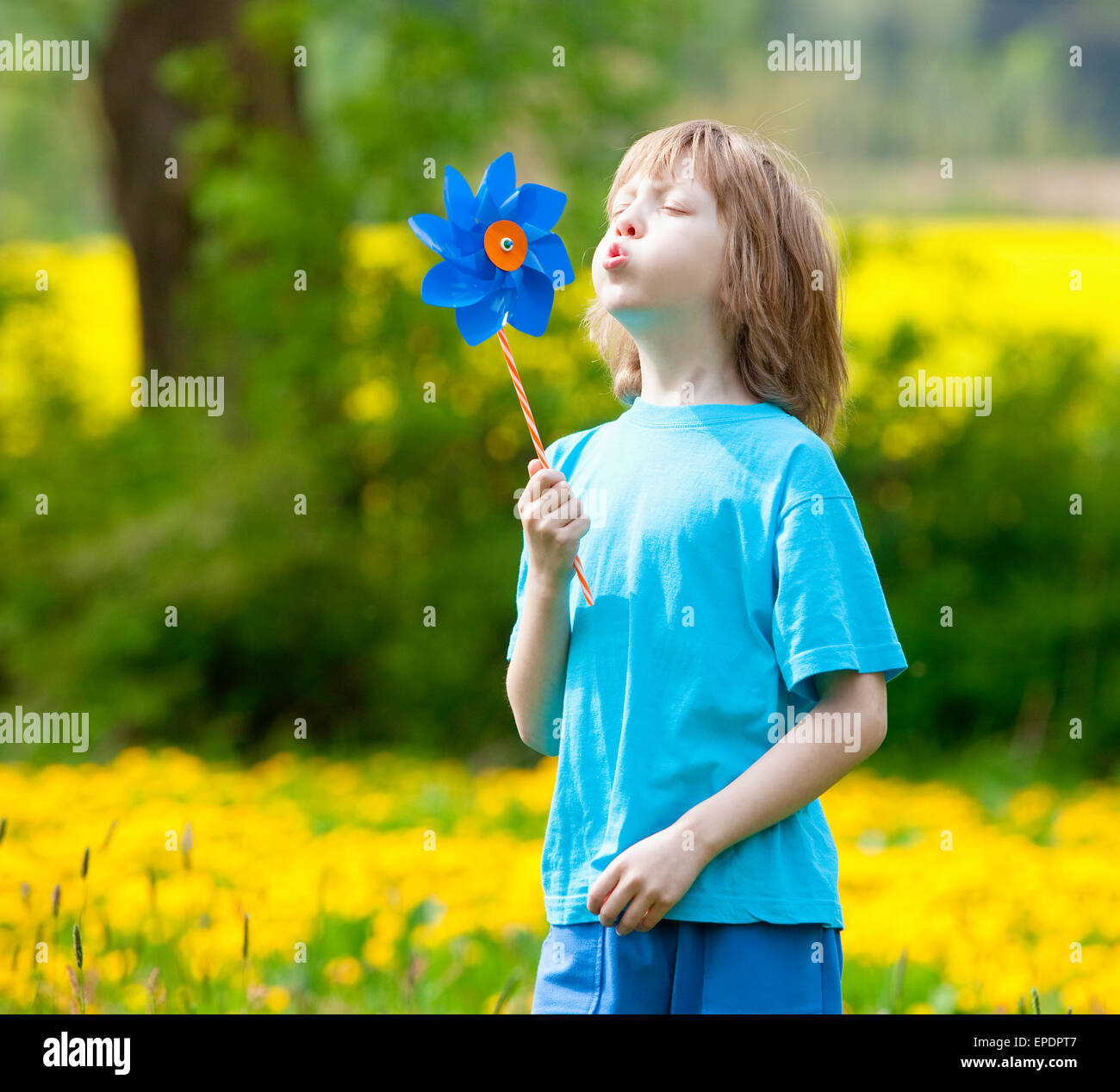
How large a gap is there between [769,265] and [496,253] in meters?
0.35

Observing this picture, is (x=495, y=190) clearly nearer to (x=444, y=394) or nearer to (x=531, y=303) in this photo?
(x=531, y=303)

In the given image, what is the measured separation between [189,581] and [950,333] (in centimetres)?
363

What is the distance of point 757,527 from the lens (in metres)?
1.51

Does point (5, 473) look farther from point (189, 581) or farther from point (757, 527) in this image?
point (757, 527)

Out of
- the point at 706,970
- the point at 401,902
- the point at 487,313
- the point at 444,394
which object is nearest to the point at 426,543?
the point at 444,394

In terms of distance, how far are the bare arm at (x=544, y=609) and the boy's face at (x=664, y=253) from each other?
0.78 ft

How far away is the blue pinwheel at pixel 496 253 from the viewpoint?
164 centimetres

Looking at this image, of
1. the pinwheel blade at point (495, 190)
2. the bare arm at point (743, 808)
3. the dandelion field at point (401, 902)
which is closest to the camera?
the bare arm at point (743, 808)

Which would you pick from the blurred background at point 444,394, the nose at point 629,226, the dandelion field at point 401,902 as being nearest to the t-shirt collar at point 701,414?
the nose at point 629,226

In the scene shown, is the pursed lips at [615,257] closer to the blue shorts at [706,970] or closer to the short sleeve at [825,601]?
the short sleeve at [825,601]

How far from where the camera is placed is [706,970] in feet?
4.85

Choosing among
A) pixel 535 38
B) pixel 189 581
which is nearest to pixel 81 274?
pixel 189 581

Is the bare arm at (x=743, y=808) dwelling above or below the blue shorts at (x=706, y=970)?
above

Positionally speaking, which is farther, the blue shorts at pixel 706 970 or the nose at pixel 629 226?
the nose at pixel 629 226
